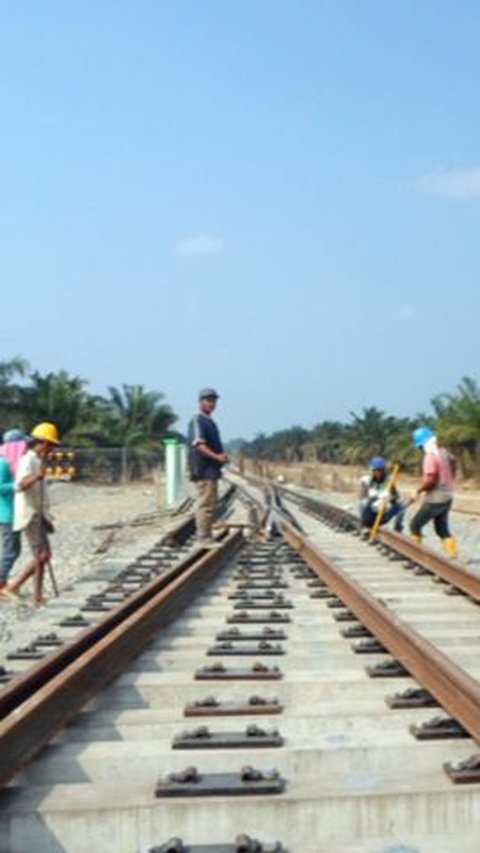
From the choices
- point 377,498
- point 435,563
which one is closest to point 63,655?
point 435,563

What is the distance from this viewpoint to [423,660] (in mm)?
4164

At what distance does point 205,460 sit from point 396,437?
49.8 m

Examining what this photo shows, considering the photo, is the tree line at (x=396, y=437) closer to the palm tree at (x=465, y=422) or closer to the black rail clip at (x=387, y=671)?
the palm tree at (x=465, y=422)

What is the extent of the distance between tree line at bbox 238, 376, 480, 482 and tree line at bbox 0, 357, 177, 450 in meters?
11.4

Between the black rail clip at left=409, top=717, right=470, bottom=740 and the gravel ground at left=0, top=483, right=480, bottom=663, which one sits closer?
the black rail clip at left=409, top=717, right=470, bottom=740

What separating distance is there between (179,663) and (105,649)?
0.56 m

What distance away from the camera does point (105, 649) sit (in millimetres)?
4434

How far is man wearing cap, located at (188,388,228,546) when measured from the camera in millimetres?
10359

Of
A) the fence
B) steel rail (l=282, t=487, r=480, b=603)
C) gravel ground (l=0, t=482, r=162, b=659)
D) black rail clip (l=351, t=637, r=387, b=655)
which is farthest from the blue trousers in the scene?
the fence

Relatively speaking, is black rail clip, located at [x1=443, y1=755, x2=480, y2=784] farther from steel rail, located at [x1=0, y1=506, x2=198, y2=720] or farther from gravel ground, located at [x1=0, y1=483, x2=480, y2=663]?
gravel ground, located at [x1=0, y1=483, x2=480, y2=663]

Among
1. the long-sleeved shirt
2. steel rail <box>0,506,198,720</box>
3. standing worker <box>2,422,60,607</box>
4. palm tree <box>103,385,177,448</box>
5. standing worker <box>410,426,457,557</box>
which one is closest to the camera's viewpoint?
steel rail <box>0,506,198,720</box>

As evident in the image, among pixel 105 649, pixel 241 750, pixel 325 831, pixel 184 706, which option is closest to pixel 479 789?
pixel 325 831

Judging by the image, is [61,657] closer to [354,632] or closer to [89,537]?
[354,632]

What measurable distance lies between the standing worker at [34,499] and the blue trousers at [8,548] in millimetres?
139
